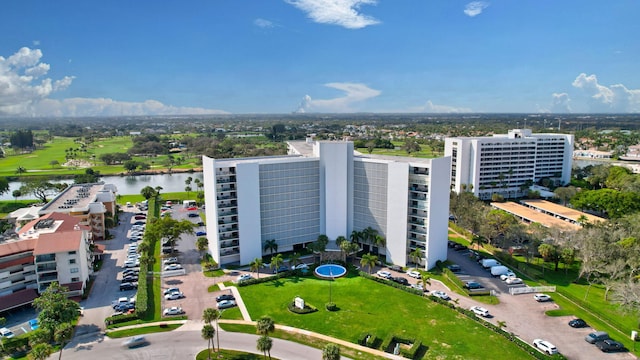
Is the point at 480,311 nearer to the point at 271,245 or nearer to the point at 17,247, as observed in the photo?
the point at 271,245

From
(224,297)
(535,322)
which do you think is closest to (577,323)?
(535,322)

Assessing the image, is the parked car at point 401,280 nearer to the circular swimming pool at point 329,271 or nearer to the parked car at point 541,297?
the circular swimming pool at point 329,271

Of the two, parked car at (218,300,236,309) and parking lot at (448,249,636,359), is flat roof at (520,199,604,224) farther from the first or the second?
parked car at (218,300,236,309)

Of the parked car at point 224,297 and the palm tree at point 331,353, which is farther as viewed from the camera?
the parked car at point 224,297

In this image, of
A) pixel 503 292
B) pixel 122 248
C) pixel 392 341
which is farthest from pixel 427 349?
pixel 122 248

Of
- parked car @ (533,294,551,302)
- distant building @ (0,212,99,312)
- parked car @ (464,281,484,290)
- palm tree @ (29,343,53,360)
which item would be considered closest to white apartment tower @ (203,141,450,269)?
parked car @ (464,281,484,290)

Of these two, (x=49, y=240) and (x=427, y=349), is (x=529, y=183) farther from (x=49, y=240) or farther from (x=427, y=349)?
(x=49, y=240)

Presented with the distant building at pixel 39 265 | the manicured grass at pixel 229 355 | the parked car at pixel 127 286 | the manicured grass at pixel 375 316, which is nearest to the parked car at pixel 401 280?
the manicured grass at pixel 375 316

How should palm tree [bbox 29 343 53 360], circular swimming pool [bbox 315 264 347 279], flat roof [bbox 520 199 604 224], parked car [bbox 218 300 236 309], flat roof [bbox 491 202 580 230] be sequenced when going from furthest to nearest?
flat roof [bbox 520 199 604 224] < flat roof [bbox 491 202 580 230] < circular swimming pool [bbox 315 264 347 279] < parked car [bbox 218 300 236 309] < palm tree [bbox 29 343 53 360]
